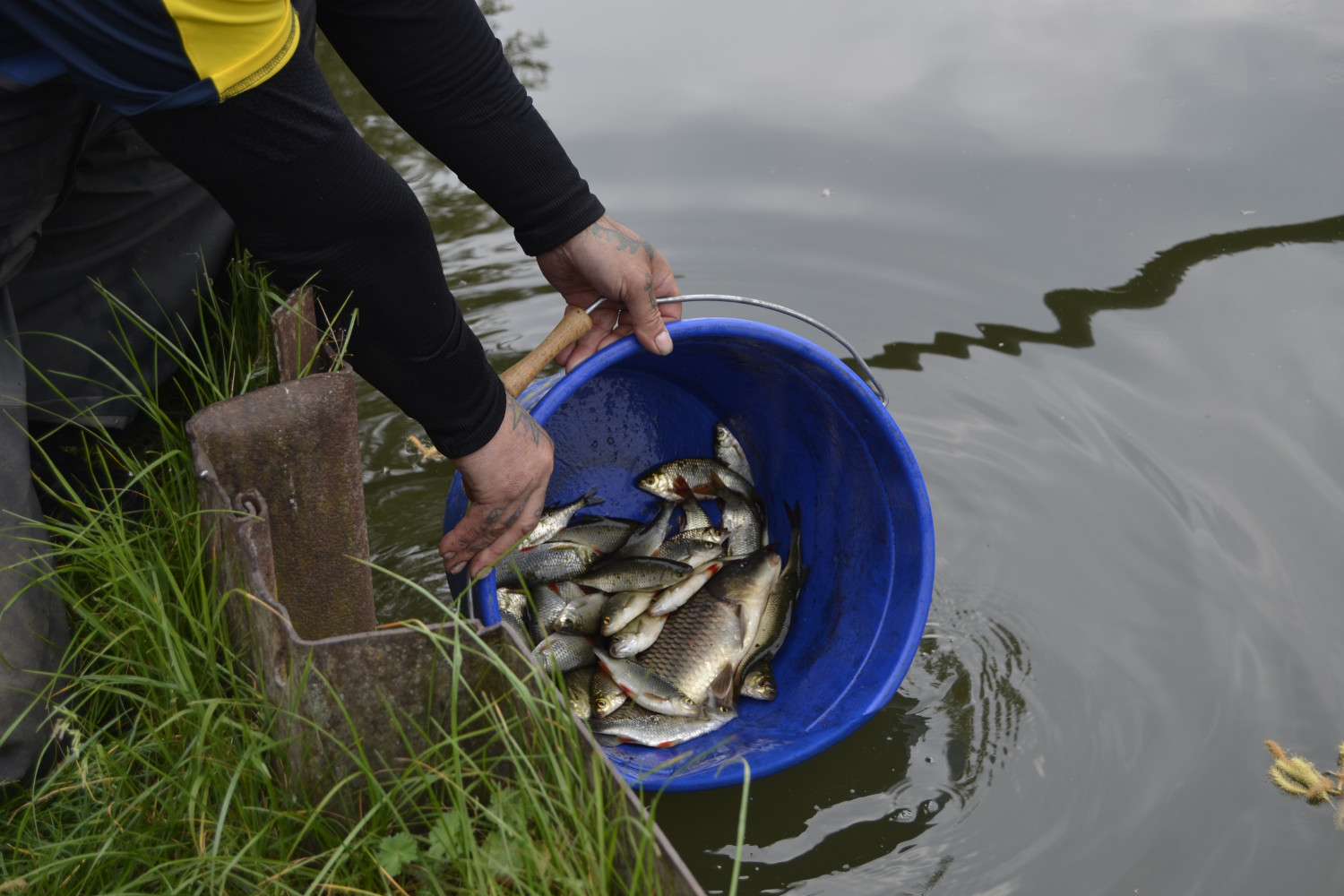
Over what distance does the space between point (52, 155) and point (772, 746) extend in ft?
6.07

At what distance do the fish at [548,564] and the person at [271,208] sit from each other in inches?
19.5

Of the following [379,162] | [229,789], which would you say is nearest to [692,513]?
[379,162]

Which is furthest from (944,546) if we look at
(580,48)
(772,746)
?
(580,48)

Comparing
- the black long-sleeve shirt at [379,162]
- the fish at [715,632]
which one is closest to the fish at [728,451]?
the fish at [715,632]

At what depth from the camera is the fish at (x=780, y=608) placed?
2.60 metres

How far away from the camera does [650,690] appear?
236 cm

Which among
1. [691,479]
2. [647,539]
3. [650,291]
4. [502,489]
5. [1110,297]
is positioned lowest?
[647,539]

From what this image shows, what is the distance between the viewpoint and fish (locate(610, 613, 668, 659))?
247cm

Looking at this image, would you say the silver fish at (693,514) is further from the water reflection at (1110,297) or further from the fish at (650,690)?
the water reflection at (1110,297)

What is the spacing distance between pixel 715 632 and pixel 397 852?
3.78 ft

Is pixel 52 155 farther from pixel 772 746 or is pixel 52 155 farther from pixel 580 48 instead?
pixel 580 48

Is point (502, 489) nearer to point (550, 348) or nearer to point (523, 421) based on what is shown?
point (523, 421)

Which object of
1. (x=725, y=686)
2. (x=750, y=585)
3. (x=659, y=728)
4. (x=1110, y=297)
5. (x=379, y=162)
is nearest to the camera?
(x=379, y=162)

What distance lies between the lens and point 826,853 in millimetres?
2195
